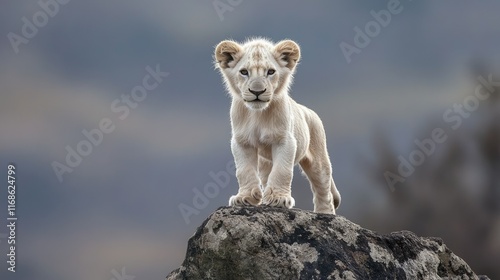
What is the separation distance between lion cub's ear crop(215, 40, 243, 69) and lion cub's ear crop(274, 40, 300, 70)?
45 centimetres

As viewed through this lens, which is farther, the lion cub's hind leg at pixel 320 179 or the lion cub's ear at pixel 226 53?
the lion cub's hind leg at pixel 320 179

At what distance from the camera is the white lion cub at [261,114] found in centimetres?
736

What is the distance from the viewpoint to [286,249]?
19.6ft

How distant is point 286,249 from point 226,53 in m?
2.75

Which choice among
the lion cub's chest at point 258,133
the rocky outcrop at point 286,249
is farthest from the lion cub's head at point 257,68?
the rocky outcrop at point 286,249

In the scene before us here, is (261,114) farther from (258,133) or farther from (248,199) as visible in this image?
(248,199)

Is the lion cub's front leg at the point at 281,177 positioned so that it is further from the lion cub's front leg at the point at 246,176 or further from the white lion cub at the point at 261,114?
the lion cub's front leg at the point at 246,176

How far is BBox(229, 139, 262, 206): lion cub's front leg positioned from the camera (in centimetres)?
730

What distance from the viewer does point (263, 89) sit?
732cm

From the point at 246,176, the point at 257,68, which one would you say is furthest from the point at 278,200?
the point at 257,68

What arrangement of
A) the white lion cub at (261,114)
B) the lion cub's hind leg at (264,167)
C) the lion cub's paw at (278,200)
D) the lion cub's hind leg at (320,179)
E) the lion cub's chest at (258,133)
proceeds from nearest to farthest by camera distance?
the lion cub's paw at (278,200) < the white lion cub at (261,114) < the lion cub's chest at (258,133) < the lion cub's hind leg at (264,167) < the lion cub's hind leg at (320,179)

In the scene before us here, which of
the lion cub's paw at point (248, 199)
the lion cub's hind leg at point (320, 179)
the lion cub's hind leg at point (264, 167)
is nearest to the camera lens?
the lion cub's paw at point (248, 199)

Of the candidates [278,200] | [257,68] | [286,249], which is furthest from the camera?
[257,68]

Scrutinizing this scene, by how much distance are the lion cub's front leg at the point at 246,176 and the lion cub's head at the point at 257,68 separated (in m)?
0.57
